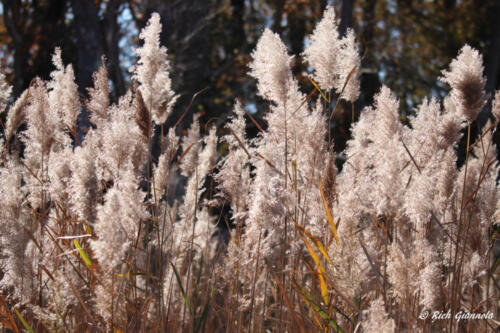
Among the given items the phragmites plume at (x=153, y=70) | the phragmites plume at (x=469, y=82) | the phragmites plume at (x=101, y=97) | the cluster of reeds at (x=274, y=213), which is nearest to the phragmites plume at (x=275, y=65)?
the cluster of reeds at (x=274, y=213)

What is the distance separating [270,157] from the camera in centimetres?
219

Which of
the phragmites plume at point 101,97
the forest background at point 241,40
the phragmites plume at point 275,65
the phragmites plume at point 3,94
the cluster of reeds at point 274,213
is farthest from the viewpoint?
the forest background at point 241,40

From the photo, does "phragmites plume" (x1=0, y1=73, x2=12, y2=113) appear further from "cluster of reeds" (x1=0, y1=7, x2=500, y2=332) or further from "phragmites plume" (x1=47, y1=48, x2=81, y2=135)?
"phragmites plume" (x1=47, y1=48, x2=81, y2=135)

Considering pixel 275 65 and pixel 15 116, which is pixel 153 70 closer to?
pixel 275 65

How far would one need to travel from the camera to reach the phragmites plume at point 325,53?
7.46 ft

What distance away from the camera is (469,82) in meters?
2.08

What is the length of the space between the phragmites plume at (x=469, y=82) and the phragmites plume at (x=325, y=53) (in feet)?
1.73

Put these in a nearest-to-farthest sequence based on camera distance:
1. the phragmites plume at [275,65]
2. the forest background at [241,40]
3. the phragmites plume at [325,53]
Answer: the phragmites plume at [275,65], the phragmites plume at [325,53], the forest background at [241,40]

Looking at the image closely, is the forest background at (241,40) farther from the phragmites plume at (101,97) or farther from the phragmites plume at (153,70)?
the phragmites plume at (153,70)

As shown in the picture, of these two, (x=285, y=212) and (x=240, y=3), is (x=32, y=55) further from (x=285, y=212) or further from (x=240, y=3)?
(x=285, y=212)

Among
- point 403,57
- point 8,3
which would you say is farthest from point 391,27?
point 8,3

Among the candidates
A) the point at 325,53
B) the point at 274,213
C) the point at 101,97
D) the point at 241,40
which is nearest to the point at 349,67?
the point at 325,53

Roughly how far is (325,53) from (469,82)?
65 centimetres

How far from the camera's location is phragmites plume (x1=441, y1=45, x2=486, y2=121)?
6.79 ft
